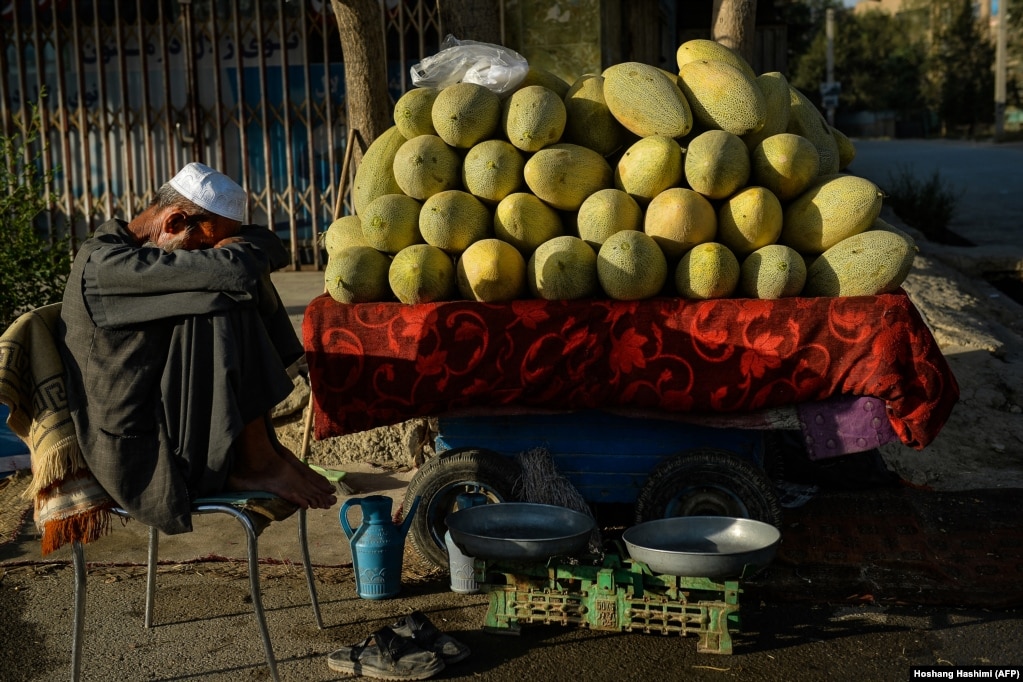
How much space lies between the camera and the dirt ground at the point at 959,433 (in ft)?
15.8

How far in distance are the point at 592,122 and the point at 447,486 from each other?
1517 mm

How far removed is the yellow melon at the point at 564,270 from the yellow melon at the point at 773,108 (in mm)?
798

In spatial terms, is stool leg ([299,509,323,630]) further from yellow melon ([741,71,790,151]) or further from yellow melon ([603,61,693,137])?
yellow melon ([741,71,790,151])

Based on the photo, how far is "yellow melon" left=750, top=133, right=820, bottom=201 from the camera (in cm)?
374

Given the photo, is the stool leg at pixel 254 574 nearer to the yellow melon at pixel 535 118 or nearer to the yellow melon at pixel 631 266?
the yellow melon at pixel 631 266

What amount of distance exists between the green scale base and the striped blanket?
3.95 ft

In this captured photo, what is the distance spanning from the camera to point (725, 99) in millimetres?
3857

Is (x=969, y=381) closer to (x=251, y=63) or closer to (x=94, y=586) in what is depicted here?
(x=94, y=586)

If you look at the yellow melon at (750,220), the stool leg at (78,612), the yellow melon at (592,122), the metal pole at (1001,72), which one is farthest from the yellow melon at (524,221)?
the metal pole at (1001,72)

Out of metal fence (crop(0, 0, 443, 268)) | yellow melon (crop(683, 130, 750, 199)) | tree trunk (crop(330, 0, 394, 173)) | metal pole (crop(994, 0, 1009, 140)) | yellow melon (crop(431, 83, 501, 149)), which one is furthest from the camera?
metal pole (crop(994, 0, 1009, 140))

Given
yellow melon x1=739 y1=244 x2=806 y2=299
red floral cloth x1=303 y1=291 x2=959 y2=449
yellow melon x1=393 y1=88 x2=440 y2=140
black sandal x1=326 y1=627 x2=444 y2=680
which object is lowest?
black sandal x1=326 y1=627 x2=444 y2=680

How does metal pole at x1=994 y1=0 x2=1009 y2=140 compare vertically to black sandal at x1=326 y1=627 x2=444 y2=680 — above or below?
above

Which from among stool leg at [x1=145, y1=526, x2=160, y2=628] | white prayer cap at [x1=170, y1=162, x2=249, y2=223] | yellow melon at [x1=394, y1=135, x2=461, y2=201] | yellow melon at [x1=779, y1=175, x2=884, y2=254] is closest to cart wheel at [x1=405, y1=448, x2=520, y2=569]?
stool leg at [x1=145, y1=526, x2=160, y2=628]

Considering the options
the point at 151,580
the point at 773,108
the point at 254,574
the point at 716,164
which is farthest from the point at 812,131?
the point at 151,580
